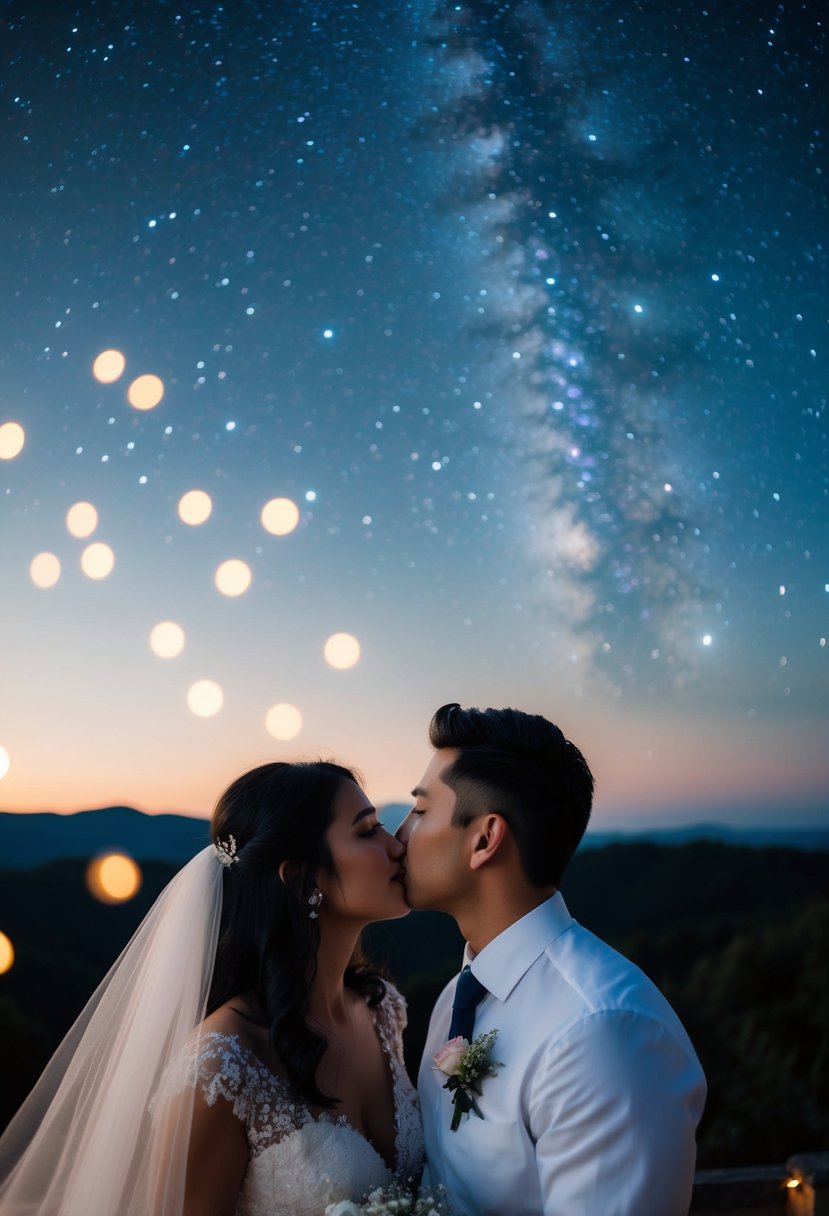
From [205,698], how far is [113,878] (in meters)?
0.97

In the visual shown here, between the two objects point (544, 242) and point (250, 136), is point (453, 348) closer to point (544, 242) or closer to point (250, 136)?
point (544, 242)

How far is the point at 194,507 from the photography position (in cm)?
441

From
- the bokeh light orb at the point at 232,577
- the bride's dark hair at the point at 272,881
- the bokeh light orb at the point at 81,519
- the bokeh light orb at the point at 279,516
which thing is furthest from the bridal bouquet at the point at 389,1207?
the bokeh light orb at the point at 279,516

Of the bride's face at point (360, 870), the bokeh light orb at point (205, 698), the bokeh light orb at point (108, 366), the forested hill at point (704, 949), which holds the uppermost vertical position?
the bokeh light orb at point (108, 366)

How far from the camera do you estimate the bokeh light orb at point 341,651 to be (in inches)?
177

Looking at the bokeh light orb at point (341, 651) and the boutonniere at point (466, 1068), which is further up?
the bokeh light orb at point (341, 651)

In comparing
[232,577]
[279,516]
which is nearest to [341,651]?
[232,577]

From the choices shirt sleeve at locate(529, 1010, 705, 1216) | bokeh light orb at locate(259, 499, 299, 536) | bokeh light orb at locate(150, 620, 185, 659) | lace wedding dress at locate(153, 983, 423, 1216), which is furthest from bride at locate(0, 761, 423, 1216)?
bokeh light orb at locate(259, 499, 299, 536)

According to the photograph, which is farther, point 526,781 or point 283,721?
point 283,721

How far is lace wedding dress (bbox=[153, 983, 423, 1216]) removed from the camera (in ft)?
6.58

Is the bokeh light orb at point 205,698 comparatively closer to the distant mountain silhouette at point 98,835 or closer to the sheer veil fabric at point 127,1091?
the distant mountain silhouette at point 98,835

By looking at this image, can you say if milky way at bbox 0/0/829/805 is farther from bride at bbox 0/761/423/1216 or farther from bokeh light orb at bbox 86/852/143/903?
bride at bbox 0/761/423/1216

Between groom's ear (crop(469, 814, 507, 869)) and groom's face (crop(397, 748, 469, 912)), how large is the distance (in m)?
0.04

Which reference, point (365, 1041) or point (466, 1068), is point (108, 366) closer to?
point (365, 1041)
